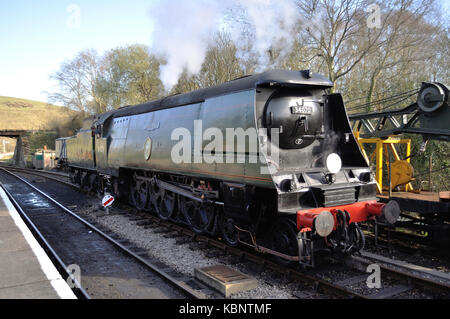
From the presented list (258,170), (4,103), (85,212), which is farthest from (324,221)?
(4,103)

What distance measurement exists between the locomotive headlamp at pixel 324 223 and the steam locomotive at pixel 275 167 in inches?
0.6

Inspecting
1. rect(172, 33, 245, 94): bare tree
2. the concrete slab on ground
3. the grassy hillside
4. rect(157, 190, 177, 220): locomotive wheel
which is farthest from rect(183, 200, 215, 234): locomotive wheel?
the grassy hillside

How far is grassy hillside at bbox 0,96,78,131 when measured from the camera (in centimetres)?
4254

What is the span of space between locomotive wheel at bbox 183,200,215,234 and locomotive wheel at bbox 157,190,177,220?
668mm

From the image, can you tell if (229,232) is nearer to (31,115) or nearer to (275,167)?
(275,167)

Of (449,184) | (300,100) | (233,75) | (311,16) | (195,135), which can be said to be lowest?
(449,184)

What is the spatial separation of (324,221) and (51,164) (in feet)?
111

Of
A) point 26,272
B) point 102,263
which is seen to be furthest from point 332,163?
point 26,272

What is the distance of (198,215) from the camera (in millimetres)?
7918

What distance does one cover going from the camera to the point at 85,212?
452 inches

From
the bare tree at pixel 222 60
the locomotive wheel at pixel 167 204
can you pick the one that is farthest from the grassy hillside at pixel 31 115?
the locomotive wheel at pixel 167 204

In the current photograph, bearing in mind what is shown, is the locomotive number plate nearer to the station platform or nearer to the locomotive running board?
the locomotive running board

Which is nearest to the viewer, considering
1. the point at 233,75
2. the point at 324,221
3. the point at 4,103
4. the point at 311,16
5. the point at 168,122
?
the point at 324,221

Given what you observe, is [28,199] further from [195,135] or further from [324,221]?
[324,221]
